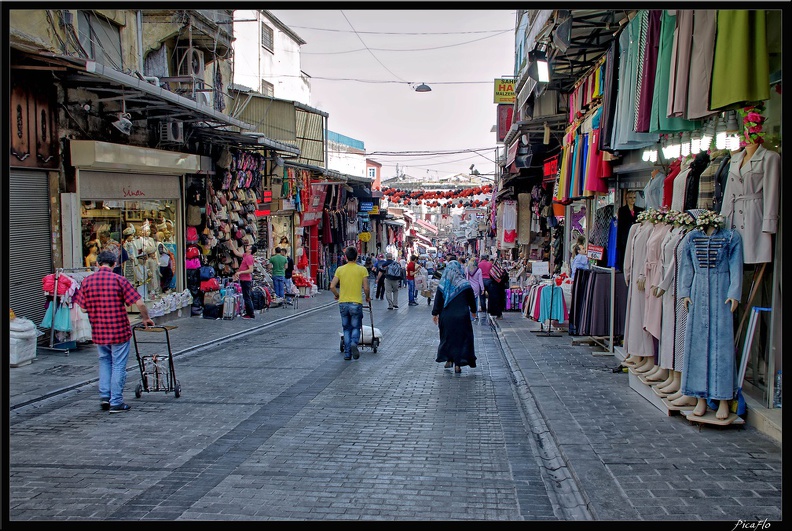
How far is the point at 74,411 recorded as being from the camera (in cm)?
838

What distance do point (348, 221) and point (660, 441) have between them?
32.5 m

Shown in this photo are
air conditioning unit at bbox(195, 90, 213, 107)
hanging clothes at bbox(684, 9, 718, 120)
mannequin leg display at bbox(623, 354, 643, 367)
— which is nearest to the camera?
hanging clothes at bbox(684, 9, 718, 120)

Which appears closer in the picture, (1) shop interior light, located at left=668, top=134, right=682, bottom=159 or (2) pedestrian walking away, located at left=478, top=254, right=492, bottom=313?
(1) shop interior light, located at left=668, top=134, right=682, bottom=159

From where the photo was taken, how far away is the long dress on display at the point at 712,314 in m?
6.88

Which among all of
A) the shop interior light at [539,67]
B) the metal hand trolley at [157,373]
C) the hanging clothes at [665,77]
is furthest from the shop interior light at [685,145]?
the metal hand trolley at [157,373]

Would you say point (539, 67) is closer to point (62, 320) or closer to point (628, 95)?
point (628, 95)

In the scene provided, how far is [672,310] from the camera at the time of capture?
25.0 feet

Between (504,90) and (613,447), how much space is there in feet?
86.4

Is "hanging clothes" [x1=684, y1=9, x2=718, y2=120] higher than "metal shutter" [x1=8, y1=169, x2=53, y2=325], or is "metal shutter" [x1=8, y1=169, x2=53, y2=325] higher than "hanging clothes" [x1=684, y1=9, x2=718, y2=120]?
"hanging clothes" [x1=684, y1=9, x2=718, y2=120]

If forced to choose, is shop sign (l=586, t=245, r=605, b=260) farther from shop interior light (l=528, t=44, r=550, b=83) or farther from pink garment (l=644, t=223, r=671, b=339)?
shop interior light (l=528, t=44, r=550, b=83)

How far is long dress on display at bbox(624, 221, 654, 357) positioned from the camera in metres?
8.77

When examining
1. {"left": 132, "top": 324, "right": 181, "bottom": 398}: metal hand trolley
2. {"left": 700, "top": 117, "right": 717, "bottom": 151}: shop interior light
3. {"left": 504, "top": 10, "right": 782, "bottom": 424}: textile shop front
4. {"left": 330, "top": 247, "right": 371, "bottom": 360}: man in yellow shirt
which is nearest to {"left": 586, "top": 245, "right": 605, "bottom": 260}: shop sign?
{"left": 504, "top": 10, "right": 782, "bottom": 424}: textile shop front

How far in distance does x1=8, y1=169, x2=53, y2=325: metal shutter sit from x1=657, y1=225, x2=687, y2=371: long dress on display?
32.4 feet

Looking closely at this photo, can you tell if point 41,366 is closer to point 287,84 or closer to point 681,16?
point 681,16
